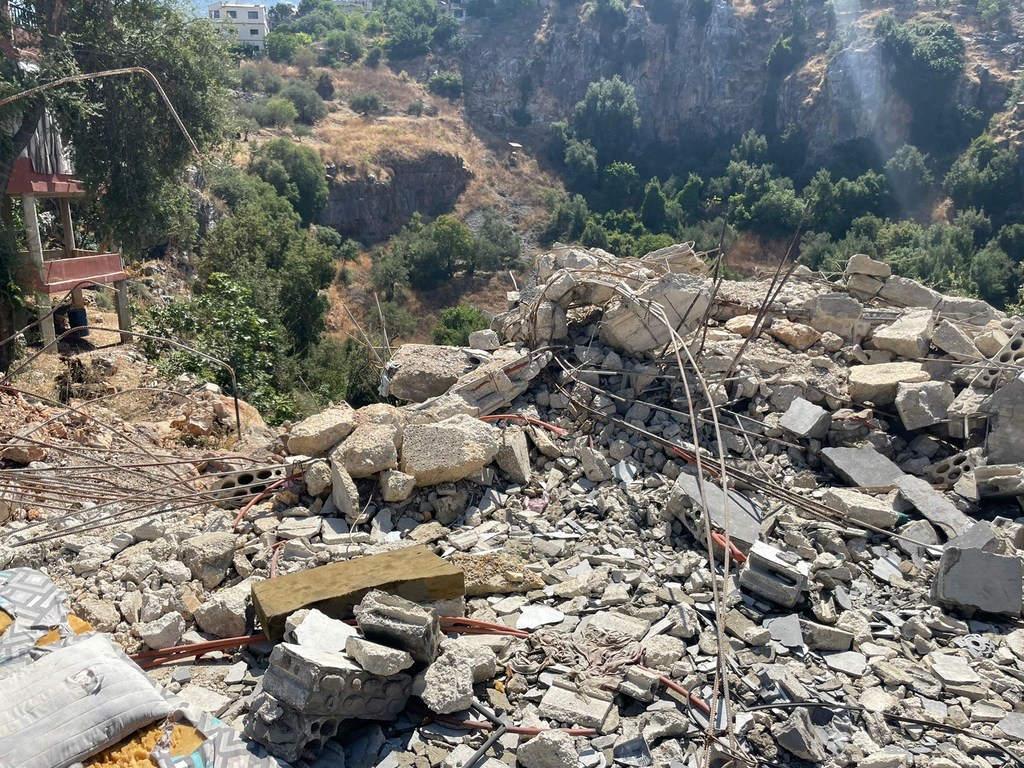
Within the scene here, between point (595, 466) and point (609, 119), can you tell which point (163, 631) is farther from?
point (609, 119)

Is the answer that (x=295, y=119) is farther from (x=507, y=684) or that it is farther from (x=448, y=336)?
(x=507, y=684)

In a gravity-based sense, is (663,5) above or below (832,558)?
above

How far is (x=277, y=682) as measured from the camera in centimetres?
301

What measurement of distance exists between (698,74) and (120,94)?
51.5 metres

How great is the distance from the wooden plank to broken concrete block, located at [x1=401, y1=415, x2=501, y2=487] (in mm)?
1073

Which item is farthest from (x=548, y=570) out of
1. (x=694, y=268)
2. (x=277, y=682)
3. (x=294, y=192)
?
(x=294, y=192)

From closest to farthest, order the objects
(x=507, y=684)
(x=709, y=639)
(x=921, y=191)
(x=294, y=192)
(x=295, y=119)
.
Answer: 1. (x=507, y=684)
2. (x=709, y=639)
3. (x=294, y=192)
4. (x=921, y=191)
5. (x=295, y=119)

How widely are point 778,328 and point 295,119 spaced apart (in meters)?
41.1

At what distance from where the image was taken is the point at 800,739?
10.2ft

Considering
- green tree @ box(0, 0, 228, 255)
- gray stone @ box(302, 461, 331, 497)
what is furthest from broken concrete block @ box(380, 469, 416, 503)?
green tree @ box(0, 0, 228, 255)

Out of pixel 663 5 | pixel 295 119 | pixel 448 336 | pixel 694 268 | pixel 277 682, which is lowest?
pixel 448 336

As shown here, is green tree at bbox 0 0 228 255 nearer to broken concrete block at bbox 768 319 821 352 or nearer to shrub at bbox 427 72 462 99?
broken concrete block at bbox 768 319 821 352

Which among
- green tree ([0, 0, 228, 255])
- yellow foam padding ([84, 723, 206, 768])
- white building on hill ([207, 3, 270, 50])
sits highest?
white building on hill ([207, 3, 270, 50])

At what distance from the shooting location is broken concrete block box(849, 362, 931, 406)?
6191 millimetres
